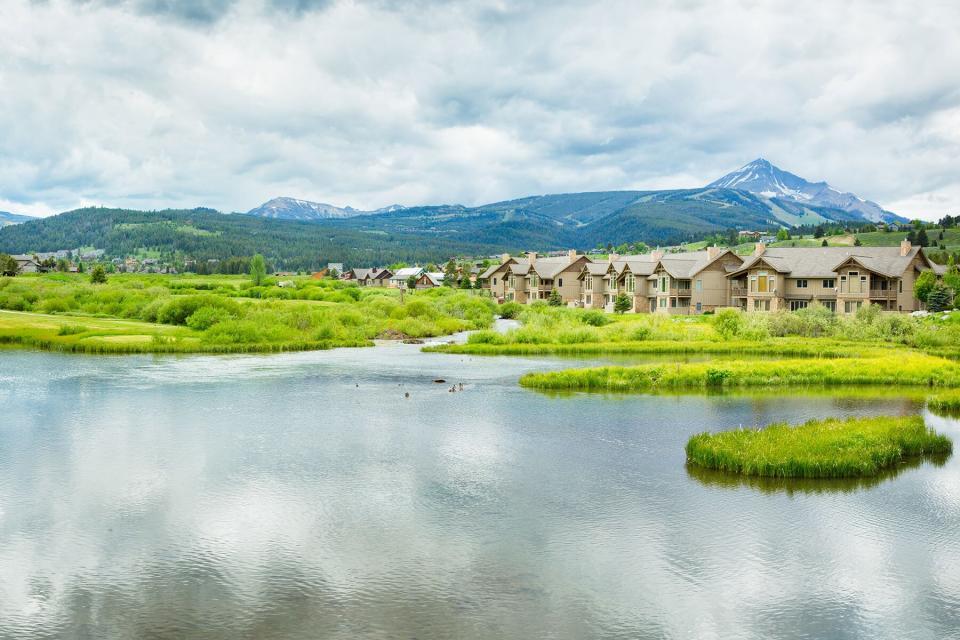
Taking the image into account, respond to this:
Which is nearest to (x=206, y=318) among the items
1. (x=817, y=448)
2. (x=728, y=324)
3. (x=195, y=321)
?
(x=195, y=321)

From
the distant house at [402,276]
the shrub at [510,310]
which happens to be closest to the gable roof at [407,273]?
the distant house at [402,276]

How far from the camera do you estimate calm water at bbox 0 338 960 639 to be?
42.6 ft

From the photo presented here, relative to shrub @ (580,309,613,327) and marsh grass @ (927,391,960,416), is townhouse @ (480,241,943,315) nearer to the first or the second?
shrub @ (580,309,613,327)

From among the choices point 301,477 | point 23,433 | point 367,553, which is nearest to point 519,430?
point 301,477

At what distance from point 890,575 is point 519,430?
13.7m

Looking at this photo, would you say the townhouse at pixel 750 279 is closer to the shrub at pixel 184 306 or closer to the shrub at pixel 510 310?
the shrub at pixel 510 310

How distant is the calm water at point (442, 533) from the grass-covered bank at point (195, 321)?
2591 cm

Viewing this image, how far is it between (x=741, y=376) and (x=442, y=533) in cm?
2484

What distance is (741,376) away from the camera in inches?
1474

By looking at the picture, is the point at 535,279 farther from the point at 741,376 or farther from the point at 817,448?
the point at 817,448

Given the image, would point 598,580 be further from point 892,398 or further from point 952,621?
point 892,398

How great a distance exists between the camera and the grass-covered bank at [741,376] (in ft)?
119

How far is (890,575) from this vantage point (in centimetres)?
1458

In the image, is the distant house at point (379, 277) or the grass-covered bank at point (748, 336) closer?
the grass-covered bank at point (748, 336)
